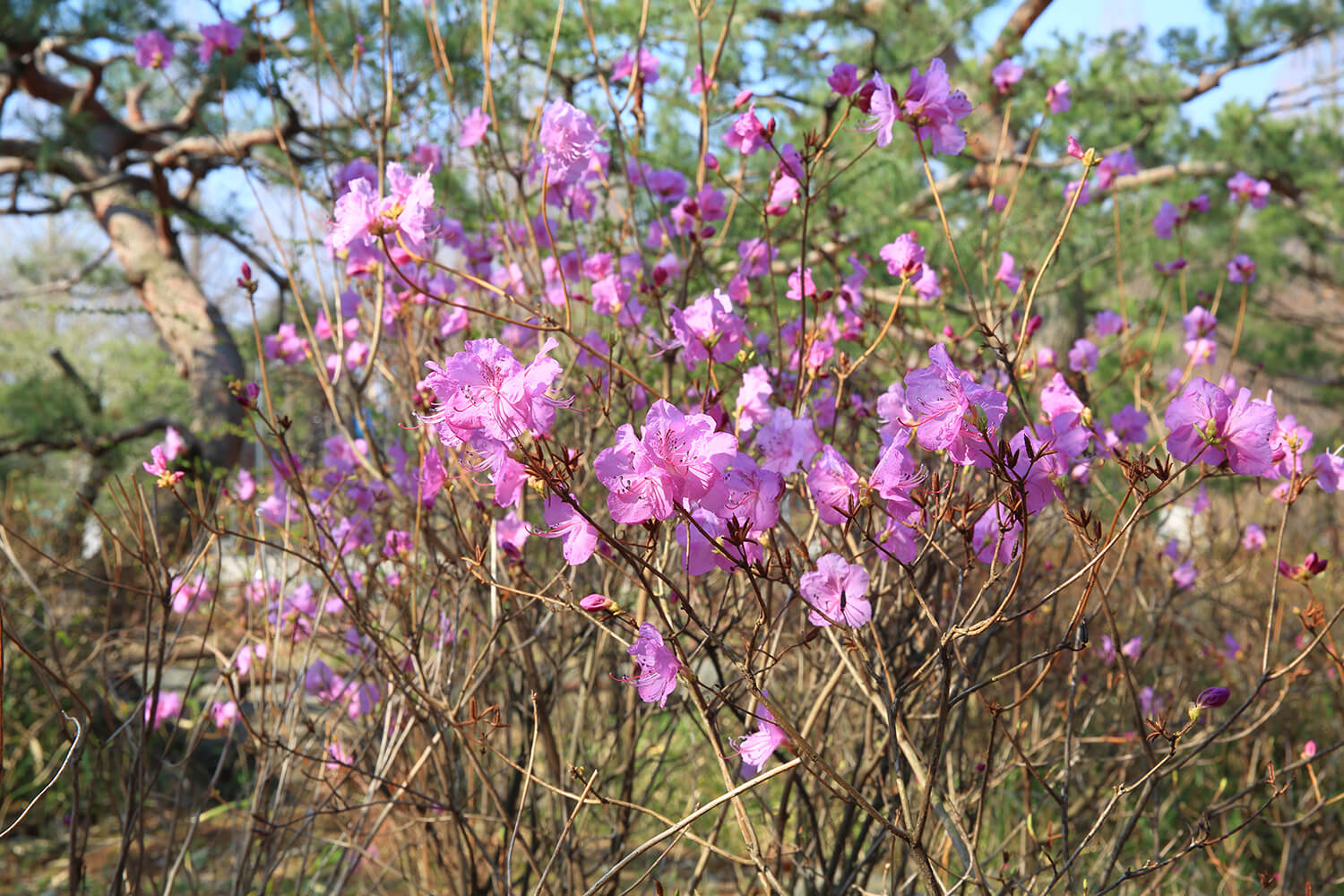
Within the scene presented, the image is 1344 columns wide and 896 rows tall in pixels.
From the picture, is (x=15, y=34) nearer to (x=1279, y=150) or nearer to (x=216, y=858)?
(x=216, y=858)

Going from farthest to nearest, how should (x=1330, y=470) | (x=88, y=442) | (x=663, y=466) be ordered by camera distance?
(x=88, y=442) < (x=1330, y=470) < (x=663, y=466)

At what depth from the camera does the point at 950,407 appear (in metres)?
1.01

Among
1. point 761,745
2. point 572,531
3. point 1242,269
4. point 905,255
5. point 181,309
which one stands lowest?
point 761,745

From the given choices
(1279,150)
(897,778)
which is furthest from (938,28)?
(897,778)

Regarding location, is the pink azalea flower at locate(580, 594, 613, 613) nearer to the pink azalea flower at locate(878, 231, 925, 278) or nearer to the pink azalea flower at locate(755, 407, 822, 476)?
the pink azalea flower at locate(755, 407, 822, 476)

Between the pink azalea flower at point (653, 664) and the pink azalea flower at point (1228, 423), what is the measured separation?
2.05 ft

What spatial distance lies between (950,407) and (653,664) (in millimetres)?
457

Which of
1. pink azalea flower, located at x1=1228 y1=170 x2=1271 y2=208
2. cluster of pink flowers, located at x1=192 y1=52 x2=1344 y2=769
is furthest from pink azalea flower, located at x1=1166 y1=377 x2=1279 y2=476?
pink azalea flower, located at x1=1228 y1=170 x2=1271 y2=208

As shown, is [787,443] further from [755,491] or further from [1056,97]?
[1056,97]

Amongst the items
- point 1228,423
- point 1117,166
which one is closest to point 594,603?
point 1228,423

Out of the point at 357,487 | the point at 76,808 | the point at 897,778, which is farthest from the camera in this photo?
the point at 357,487

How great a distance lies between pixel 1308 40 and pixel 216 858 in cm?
803

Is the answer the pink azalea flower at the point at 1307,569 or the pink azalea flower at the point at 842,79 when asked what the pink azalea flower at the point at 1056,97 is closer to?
→ the pink azalea flower at the point at 842,79

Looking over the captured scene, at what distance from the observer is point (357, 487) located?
2.52 meters
